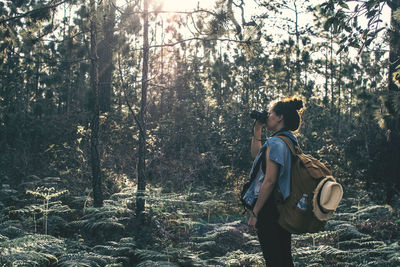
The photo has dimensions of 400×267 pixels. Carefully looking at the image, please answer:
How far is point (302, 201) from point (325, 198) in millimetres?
178

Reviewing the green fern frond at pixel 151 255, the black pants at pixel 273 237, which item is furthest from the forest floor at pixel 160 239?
the black pants at pixel 273 237

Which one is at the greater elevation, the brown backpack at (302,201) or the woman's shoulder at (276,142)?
the woman's shoulder at (276,142)

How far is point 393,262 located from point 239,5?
489cm

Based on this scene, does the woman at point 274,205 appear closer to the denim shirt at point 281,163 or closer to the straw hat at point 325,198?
the denim shirt at point 281,163

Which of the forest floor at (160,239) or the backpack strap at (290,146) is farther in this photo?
the forest floor at (160,239)

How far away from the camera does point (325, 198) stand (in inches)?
101

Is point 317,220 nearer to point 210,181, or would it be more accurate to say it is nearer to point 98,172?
point 98,172

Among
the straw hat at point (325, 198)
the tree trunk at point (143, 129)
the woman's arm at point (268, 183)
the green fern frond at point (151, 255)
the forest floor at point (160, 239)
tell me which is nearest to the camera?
the straw hat at point (325, 198)

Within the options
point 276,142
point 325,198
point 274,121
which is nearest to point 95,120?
point 274,121

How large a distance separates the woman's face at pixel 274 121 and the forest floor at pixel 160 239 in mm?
2388

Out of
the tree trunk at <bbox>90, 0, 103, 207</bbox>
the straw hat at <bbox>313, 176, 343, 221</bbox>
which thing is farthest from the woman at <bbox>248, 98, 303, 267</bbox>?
the tree trunk at <bbox>90, 0, 103, 207</bbox>

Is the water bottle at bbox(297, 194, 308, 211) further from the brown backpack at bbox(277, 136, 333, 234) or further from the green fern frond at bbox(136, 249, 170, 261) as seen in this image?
the green fern frond at bbox(136, 249, 170, 261)

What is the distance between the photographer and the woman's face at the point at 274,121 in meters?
3.12

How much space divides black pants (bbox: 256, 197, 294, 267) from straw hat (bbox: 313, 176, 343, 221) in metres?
0.33
